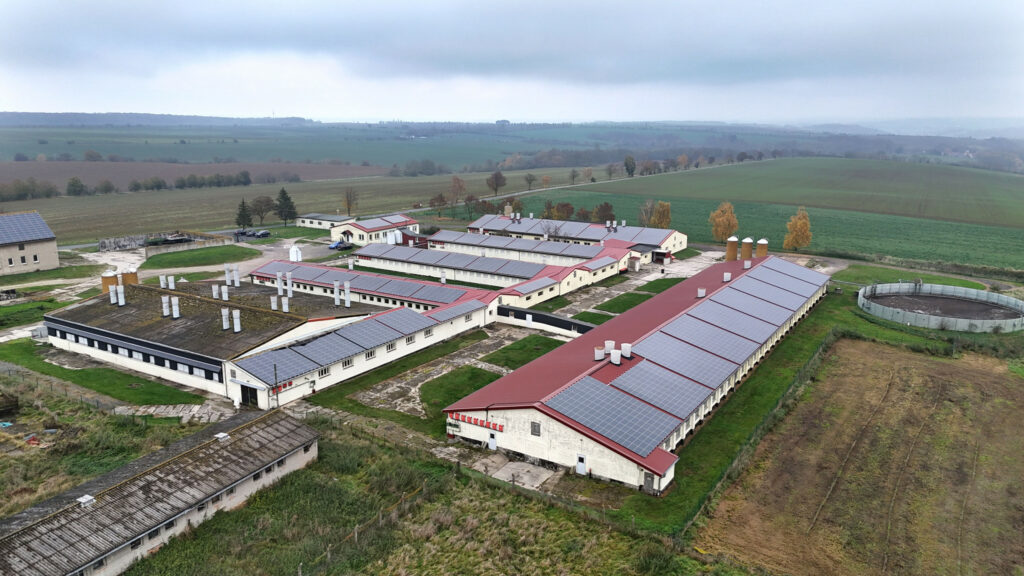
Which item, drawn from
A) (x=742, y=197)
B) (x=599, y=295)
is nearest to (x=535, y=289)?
(x=599, y=295)

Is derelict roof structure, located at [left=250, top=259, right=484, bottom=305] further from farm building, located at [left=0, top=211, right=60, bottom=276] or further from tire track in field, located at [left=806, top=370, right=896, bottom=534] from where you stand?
tire track in field, located at [left=806, top=370, right=896, bottom=534]

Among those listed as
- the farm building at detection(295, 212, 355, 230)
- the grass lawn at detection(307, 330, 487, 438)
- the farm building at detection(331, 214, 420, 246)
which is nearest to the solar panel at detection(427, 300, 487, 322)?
the grass lawn at detection(307, 330, 487, 438)

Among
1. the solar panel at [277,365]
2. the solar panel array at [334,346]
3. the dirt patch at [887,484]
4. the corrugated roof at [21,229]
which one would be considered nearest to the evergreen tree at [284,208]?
the corrugated roof at [21,229]

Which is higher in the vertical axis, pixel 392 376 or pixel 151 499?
pixel 151 499

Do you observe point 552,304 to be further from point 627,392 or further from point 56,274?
point 56,274

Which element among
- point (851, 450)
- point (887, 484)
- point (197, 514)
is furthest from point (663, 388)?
point (197, 514)

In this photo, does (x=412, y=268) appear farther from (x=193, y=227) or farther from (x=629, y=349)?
(x=193, y=227)
